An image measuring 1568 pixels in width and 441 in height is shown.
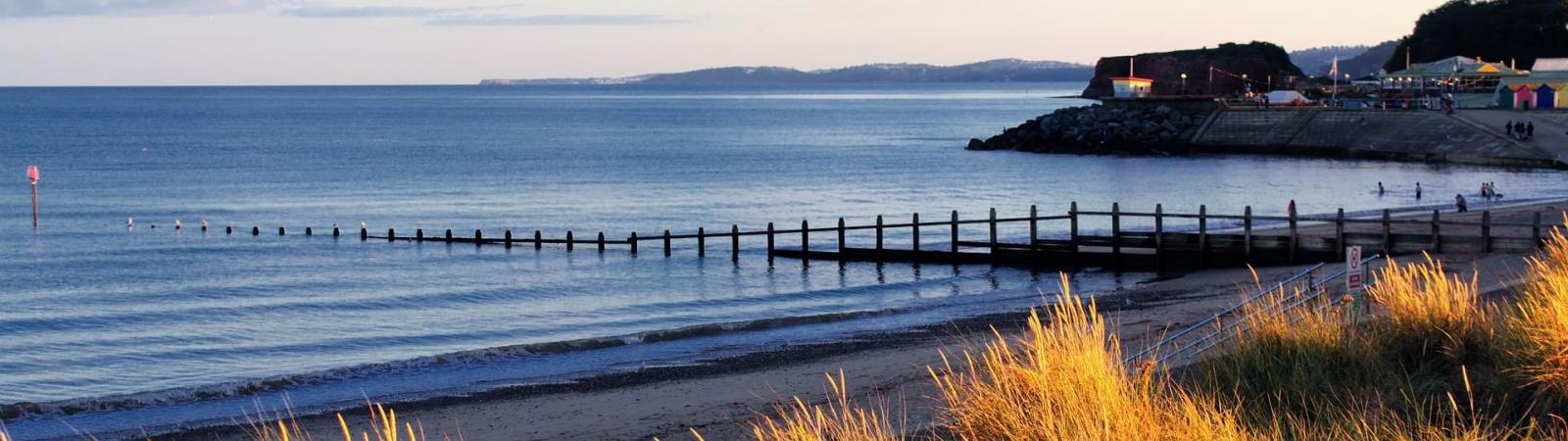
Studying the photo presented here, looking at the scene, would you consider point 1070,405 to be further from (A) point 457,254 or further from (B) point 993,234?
(A) point 457,254

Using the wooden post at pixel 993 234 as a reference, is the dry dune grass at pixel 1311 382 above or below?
above

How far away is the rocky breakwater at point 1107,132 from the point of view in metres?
87.6

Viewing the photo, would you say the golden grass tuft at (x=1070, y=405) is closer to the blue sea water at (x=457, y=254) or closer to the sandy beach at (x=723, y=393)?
the sandy beach at (x=723, y=393)

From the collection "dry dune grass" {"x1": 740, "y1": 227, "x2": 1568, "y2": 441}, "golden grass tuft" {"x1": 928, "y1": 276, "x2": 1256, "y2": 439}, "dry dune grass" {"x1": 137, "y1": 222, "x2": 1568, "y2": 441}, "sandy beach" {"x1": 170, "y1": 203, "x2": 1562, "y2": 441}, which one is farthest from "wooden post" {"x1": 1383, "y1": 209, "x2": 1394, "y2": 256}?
A: "golden grass tuft" {"x1": 928, "y1": 276, "x2": 1256, "y2": 439}

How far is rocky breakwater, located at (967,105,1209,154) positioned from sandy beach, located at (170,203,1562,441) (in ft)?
212

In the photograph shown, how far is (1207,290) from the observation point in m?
26.2

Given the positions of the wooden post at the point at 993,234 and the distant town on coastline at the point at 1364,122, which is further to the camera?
the distant town on coastline at the point at 1364,122

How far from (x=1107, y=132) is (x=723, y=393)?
247 feet

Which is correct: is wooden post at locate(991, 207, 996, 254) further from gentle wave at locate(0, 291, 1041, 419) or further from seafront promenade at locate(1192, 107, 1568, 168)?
seafront promenade at locate(1192, 107, 1568, 168)

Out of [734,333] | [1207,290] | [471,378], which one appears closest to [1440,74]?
[1207,290]

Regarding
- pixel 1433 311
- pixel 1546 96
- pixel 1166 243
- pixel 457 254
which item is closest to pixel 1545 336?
pixel 1433 311

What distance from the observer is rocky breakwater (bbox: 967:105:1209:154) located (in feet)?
287

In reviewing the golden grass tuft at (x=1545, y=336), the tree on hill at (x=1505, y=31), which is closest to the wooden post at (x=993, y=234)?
the golden grass tuft at (x=1545, y=336)

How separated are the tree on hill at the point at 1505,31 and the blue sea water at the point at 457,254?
50.6 m
